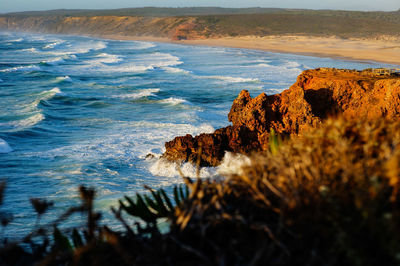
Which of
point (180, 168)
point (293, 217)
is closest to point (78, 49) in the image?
point (180, 168)

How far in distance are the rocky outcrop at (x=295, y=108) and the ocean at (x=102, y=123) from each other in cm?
51

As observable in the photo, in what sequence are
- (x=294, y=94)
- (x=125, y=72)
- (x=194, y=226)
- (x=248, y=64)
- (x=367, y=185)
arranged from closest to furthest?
(x=367, y=185), (x=194, y=226), (x=294, y=94), (x=125, y=72), (x=248, y=64)

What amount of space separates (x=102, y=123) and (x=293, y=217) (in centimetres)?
1275

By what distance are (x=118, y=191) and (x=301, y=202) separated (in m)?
6.05

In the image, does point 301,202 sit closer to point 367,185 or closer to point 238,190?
point 367,185

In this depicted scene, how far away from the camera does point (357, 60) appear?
1373 inches

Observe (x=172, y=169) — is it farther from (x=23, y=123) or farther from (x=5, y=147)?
(x=23, y=123)

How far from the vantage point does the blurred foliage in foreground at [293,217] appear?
2.12 m

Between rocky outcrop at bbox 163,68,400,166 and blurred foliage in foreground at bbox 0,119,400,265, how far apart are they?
4554mm

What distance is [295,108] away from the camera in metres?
7.57

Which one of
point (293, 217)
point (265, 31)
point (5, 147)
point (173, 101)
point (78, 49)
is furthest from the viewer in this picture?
point (265, 31)

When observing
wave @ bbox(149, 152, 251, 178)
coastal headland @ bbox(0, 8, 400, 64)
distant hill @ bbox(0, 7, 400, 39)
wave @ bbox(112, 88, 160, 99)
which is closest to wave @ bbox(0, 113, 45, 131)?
wave @ bbox(112, 88, 160, 99)

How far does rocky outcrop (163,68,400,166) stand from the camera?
7305 mm

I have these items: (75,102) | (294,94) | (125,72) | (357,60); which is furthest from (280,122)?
(357,60)
